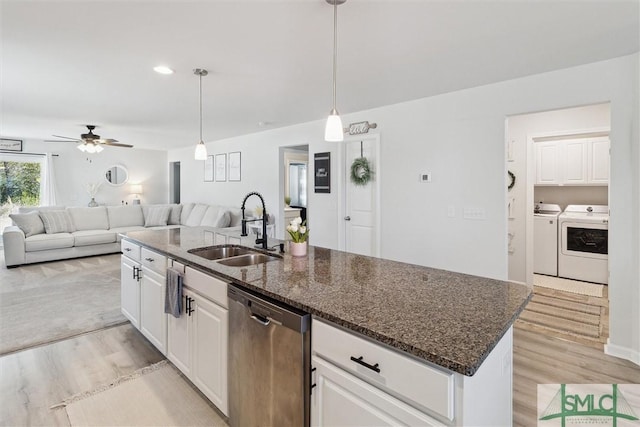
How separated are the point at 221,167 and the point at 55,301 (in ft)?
13.0

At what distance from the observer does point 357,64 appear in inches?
109

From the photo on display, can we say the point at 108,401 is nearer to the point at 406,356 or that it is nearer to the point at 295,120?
the point at 406,356

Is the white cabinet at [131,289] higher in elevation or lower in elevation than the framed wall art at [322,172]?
lower

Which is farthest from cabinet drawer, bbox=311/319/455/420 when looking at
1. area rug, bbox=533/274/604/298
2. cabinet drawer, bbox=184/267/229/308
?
area rug, bbox=533/274/604/298

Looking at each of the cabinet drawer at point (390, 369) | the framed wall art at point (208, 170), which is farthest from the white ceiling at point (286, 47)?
the framed wall art at point (208, 170)

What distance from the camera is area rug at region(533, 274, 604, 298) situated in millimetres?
4223

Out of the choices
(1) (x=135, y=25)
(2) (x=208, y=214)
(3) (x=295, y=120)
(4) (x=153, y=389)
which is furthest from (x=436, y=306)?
(2) (x=208, y=214)

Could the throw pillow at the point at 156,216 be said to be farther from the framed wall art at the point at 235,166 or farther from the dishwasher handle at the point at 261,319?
the dishwasher handle at the point at 261,319

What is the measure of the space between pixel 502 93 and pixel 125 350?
410 cm

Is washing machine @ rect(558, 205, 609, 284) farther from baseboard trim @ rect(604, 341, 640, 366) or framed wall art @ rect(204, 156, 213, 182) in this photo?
framed wall art @ rect(204, 156, 213, 182)

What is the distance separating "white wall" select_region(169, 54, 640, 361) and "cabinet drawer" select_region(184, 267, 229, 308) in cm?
263

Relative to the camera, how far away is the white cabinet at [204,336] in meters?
1.80

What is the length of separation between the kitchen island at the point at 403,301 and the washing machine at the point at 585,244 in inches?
160

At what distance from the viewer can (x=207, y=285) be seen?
191 cm
